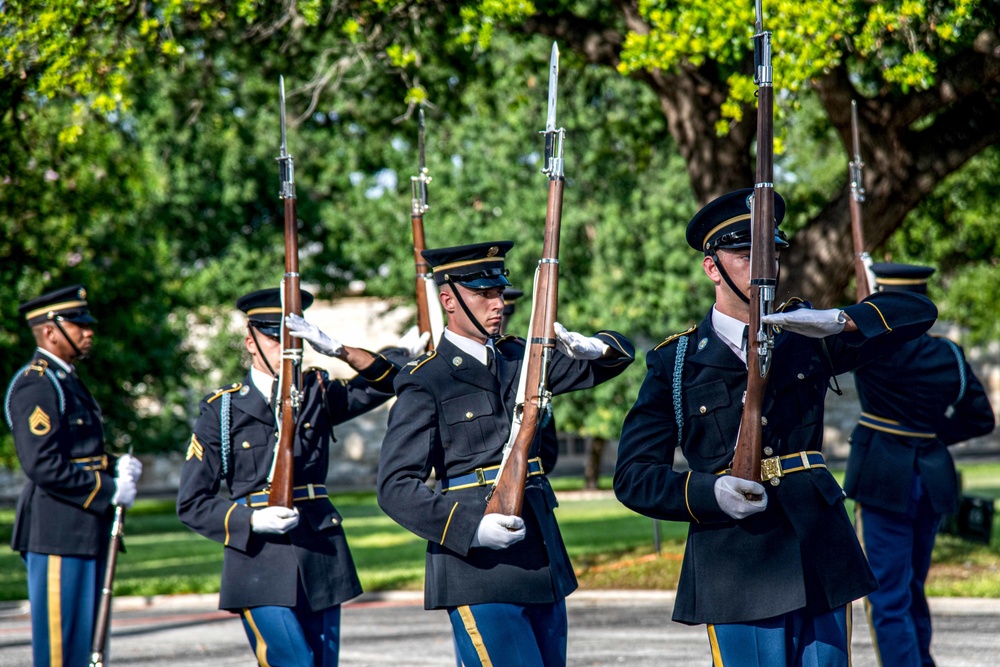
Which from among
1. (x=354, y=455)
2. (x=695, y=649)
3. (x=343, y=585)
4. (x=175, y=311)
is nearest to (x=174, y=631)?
(x=695, y=649)

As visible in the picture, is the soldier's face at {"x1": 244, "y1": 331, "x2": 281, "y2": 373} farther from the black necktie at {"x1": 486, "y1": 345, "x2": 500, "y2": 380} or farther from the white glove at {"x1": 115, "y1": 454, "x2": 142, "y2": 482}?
the black necktie at {"x1": 486, "y1": 345, "x2": 500, "y2": 380}

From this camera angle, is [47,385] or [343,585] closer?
[343,585]

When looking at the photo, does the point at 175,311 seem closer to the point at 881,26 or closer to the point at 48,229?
the point at 48,229

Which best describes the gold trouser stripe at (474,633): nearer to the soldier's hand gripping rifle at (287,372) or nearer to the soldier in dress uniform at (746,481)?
the soldier in dress uniform at (746,481)

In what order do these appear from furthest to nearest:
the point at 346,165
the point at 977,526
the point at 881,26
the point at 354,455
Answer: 1. the point at 354,455
2. the point at 346,165
3. the point at 977,526
4. the point at 881,26

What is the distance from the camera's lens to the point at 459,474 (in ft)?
15.2

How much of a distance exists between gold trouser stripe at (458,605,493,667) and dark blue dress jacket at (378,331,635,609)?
0.14ft

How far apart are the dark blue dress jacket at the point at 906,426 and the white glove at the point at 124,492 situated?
3.75 m

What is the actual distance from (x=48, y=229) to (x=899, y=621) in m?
12.2

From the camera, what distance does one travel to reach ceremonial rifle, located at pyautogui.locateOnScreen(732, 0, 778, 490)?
3.89 m

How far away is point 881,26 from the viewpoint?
30.9ft

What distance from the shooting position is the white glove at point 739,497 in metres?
3.89

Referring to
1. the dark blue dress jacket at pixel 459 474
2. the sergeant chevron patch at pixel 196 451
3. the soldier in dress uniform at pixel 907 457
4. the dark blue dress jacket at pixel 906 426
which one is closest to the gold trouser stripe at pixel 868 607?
the soldier in dress uniform at pixel 907 457

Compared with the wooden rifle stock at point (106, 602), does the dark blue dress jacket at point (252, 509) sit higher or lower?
higher
